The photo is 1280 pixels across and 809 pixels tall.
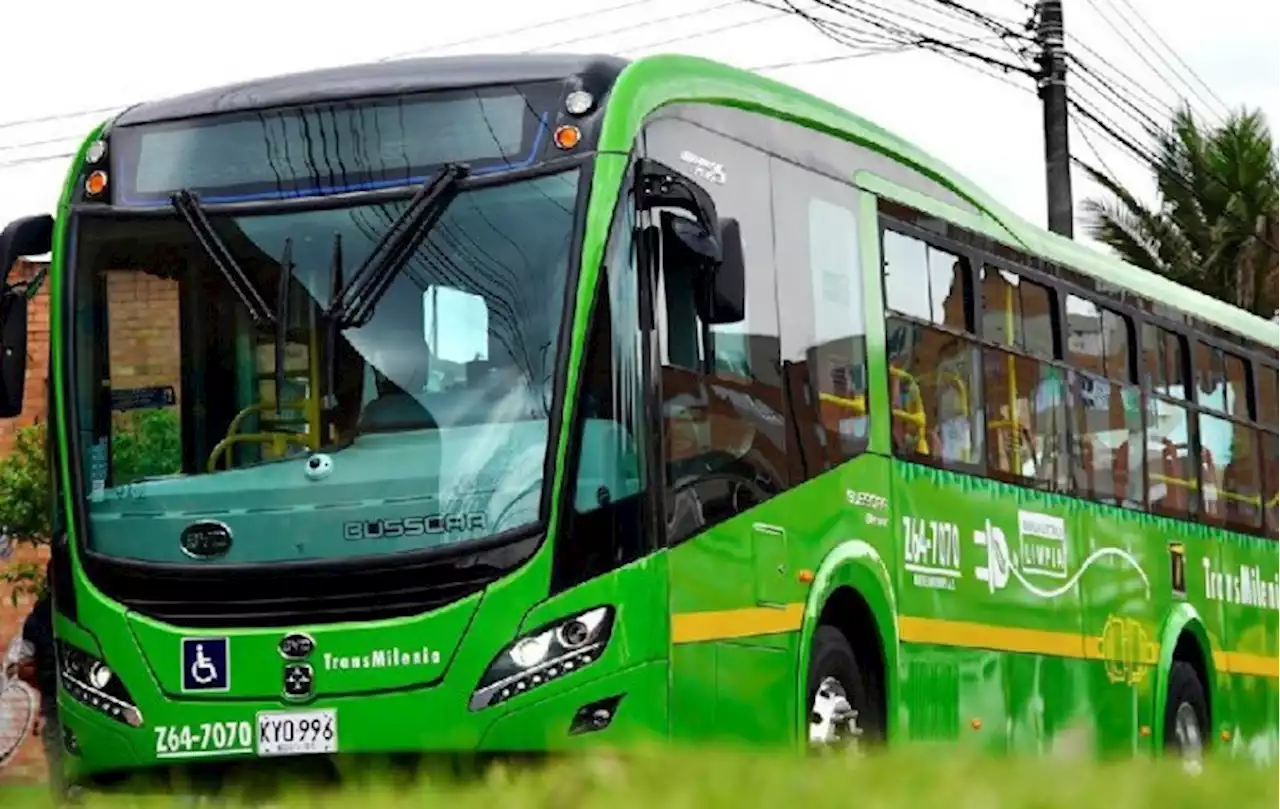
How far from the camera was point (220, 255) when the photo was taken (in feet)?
33.6

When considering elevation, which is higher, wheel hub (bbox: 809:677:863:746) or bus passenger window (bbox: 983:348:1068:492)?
bus passenger window (bbox: 983:348:1068:492)

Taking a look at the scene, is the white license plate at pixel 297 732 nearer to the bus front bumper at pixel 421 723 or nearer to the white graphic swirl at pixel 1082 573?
the bus front bumper at pixel 421 723

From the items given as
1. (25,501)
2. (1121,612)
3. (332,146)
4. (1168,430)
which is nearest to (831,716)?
(332,146)

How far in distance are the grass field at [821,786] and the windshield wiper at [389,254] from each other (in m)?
5.14

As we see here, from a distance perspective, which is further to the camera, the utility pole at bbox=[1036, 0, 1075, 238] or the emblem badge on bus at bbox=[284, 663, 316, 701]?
the utility pole at bbox=[1036, 0, 1075, 238]

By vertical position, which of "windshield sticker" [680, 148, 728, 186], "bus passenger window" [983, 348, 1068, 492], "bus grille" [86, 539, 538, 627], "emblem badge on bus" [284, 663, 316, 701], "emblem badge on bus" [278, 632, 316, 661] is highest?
"windshield sticker" [680, 148, 728, 186]

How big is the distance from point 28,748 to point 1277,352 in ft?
38.0

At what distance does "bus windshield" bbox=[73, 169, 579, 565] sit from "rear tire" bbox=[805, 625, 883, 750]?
1.97m

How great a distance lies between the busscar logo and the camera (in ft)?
31.8

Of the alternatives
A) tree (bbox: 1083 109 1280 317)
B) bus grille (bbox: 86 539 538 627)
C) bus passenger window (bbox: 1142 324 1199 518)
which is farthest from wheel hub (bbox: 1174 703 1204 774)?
tree (bbox: 1083 109 1280 317)

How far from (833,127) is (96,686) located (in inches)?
162

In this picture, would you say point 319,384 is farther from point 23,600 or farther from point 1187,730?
point 23,600

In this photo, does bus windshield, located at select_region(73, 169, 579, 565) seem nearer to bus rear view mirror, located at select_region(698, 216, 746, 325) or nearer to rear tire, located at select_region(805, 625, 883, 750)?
bus rear view mirror, located at select_region(698, 216, 746, 325)

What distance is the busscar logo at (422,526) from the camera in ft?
31.8
